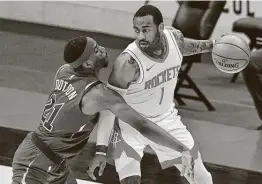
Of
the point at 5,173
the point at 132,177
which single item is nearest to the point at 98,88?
the point at 132,177

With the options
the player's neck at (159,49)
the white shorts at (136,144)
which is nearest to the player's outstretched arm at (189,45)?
the player's neck at (159,49)

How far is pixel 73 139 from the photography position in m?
4.09

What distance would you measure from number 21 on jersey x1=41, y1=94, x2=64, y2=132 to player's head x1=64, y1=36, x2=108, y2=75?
231 mm

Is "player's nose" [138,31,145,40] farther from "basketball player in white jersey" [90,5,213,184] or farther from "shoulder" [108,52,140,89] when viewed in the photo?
"shoulder" [108,52,140,89]

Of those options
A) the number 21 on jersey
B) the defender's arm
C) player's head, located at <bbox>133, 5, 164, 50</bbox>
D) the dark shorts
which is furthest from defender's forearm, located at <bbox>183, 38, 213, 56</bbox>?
the dark shorts

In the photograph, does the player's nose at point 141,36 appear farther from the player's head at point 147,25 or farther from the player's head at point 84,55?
the player's head at point 84,55

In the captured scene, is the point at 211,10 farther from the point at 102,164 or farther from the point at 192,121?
the point at 102,164

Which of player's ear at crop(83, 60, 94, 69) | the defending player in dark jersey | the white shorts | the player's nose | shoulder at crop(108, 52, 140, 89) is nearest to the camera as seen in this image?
the defending player in dark jersey

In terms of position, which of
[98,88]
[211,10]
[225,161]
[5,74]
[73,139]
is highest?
[98,88]

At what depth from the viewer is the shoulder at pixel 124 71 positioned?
4254 mm

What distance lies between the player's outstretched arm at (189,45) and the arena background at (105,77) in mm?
1295

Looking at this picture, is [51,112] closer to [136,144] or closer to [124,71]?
[124,71]

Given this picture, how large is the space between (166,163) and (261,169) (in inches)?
63.7

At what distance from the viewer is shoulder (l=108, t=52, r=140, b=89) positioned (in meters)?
4.25
